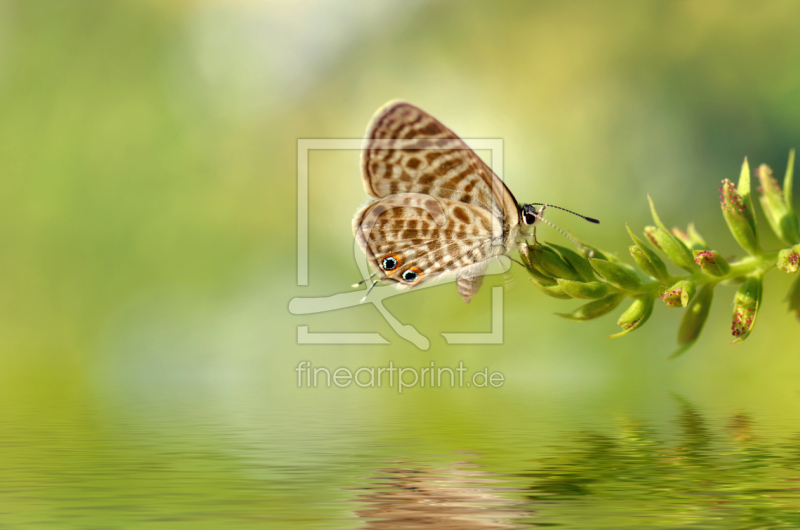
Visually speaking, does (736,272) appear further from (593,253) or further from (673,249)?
(593,253)

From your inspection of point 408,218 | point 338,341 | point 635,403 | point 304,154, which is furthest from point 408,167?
point 304,154

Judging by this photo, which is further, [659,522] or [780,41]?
[780,41]

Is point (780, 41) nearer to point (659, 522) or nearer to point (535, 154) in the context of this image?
point (535, 154)

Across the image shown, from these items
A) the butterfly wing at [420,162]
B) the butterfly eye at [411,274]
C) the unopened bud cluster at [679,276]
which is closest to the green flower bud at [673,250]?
the unopened bud cluster at [679,276]

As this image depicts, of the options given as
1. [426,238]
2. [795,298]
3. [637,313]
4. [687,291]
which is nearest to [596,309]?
[637,313]

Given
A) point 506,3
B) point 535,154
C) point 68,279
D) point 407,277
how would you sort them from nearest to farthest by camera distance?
1. point 407,277
2. point 535,154
3. point 68,279
4. point 506,3

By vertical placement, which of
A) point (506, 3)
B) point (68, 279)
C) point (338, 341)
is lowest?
point (338, 341)
